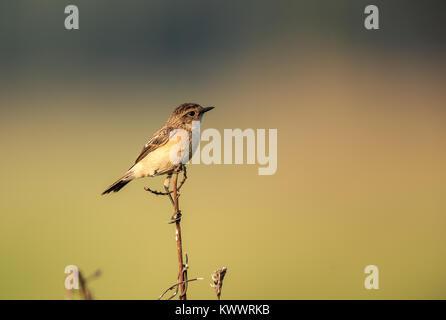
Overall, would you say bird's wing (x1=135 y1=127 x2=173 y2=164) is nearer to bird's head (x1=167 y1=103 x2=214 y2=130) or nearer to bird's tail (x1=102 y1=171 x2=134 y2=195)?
bird's head (x1=167 y1=103 x2=214 y2=130)

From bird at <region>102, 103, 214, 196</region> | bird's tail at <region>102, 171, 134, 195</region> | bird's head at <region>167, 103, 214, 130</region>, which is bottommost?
bird's tail at <region>102, 171, 134, 195</region>

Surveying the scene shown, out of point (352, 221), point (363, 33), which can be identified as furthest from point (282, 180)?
point (363, 33)

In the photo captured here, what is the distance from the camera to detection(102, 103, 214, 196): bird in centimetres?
494

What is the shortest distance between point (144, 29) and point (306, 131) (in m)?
6.03

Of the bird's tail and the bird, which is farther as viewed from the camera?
the bird's tail

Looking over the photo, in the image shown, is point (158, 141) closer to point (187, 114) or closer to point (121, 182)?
point (187, 114)

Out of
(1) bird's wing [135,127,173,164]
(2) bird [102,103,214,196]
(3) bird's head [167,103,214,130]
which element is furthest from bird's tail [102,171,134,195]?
(3) bird's head [167,103,214,130]

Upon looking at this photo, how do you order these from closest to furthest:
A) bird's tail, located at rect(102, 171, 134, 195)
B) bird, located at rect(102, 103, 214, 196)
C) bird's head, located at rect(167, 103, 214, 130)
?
1. bird, located at rect(102, 103, 214, 196)
2. bird's head, located at rect(167, 103, 214, 130)
3. bird's tail, located at rect(102, 171, 134, 195)

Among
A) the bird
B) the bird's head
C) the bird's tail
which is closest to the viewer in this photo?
the bird

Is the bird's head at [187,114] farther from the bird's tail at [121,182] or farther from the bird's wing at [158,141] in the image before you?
the bird's tail at [121,182]

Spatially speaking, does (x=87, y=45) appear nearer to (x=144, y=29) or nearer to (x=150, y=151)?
(x=144, y=29)

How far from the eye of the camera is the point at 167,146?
16.5 ft

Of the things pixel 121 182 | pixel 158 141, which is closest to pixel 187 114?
pixel 158 141

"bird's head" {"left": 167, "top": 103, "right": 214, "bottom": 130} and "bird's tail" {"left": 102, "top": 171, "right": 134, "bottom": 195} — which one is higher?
"bird's head" {"left": 167, "top": 103, "right": 214, "bottom": 130}
